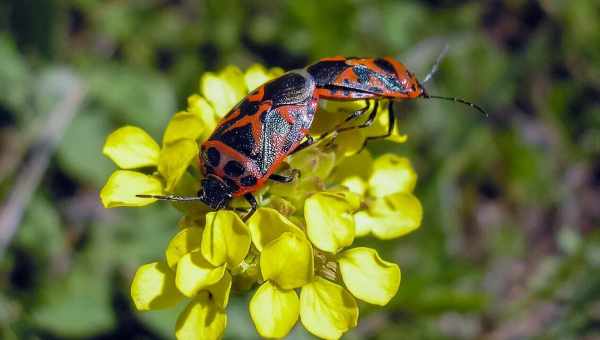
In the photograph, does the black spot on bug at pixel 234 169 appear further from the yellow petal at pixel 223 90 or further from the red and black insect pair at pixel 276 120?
the yellow petal at pixel 223 90

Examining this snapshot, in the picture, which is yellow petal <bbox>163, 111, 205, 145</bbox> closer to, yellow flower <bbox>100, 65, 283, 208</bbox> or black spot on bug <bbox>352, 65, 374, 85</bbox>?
yellow flower <bbox>100, 65, 283, 208</bbox>

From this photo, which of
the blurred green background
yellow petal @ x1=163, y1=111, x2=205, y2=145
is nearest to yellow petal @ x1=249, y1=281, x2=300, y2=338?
yellow petal @ x1=163, y1=111, x2=205, y2=145

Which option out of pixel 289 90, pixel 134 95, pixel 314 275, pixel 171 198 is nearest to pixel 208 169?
pixel 171 198

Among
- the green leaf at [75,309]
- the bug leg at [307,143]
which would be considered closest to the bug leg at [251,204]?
the bug leg at [307,143]

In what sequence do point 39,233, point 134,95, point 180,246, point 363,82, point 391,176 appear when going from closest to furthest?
point 180,246
point 363,82
point 391,176
point 39,233
point 134,95

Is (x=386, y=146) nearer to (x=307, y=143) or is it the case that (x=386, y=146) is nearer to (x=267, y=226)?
(x=307, y=143)
